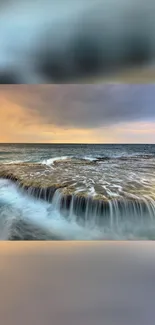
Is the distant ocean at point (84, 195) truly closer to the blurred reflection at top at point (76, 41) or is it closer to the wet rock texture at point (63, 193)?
the wet rock texture at point (63, 193)

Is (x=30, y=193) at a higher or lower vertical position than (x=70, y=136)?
lower

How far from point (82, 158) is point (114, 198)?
0.45 metres

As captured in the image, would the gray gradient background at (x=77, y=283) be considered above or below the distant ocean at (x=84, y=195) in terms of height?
below

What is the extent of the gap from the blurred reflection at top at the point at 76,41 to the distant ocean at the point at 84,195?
60 cm

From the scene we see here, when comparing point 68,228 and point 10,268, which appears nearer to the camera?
point 10,268

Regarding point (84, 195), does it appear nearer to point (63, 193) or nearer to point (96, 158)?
point (63, 193)

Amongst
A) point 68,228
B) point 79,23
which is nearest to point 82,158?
point 68,228

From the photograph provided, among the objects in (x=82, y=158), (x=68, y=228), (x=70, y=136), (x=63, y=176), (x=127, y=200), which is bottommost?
(x=68, y=228)

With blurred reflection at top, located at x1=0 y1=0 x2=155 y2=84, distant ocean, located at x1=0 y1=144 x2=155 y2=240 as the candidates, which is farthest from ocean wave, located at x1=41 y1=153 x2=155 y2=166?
blurred reflection at top, located at x1=0 y1=0 x2=155 y2=84

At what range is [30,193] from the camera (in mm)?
2086

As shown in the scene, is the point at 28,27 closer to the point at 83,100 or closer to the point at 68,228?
the point at 83,100

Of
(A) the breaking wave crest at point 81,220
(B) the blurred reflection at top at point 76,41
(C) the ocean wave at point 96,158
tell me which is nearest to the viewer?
(B) the blurred reflection at top at point 76,41

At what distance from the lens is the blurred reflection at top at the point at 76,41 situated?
1.20 meters

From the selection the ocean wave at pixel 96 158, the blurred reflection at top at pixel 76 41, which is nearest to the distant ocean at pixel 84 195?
the ocean wave at pixel 96 158
